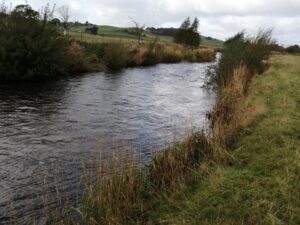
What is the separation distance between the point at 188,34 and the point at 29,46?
53.4 m

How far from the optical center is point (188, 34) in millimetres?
76688

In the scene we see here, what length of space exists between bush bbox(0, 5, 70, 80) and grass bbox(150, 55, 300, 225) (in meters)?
17.6

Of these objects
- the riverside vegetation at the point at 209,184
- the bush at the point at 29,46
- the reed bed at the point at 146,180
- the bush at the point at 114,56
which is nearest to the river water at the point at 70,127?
the reed bed at the point at 146,180

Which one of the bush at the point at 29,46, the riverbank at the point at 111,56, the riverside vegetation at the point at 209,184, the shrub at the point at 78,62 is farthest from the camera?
the riverbank at the point at 111,56

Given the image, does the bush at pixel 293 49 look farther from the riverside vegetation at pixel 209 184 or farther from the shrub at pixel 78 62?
the riverside vegetation at pixel 209 184

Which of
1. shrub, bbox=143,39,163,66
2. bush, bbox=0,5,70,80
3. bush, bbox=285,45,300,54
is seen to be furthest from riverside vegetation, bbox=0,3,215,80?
bush, bbox=285,45,300,54

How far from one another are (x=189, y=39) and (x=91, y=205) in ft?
234

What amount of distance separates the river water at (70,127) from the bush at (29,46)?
190cm

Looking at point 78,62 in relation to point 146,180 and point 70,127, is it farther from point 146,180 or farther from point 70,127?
point 146,180

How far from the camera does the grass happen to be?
6.70m

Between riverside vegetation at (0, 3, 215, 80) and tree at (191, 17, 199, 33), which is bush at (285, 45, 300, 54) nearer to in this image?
tree at (191, 17, 199, 33)

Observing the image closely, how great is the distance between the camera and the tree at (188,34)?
76750mm

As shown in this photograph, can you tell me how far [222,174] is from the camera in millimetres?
8391

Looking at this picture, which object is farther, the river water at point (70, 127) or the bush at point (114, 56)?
the bush at point (114, 56)
